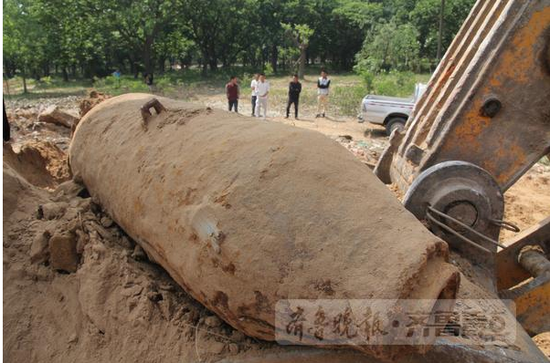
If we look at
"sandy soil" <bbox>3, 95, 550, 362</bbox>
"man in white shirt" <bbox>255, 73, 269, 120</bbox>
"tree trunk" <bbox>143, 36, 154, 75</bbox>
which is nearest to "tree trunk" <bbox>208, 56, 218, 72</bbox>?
"tree trunk" <bbox>143, 36, 154, 75</bbox>

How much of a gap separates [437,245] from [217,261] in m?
0.96

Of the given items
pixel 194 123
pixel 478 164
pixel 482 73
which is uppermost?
pixel 482 73

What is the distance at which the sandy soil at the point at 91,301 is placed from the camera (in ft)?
7.67

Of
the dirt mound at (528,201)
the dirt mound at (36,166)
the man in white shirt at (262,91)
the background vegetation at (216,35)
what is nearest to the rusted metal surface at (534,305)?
→ the dirt mound at (528,201)

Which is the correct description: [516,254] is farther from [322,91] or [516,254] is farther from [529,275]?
[322,91]

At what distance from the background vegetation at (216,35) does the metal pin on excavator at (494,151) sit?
13253 mm

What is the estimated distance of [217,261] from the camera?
2.13 metres

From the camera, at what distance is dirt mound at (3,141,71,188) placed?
490 cm

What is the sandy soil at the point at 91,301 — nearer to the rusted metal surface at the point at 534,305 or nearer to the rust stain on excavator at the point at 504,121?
the rusted metal surface at the point at 534,305

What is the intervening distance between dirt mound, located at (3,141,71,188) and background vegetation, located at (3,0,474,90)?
41.0 ft

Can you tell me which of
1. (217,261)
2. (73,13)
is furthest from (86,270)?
(73,13)

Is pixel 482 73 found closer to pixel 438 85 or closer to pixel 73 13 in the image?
pixel 438 85

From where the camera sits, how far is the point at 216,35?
31688 mm

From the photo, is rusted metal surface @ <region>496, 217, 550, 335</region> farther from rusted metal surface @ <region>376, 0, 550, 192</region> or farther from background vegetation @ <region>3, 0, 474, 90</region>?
background vegetation @ <region>3, 0, 474, 90</region>
